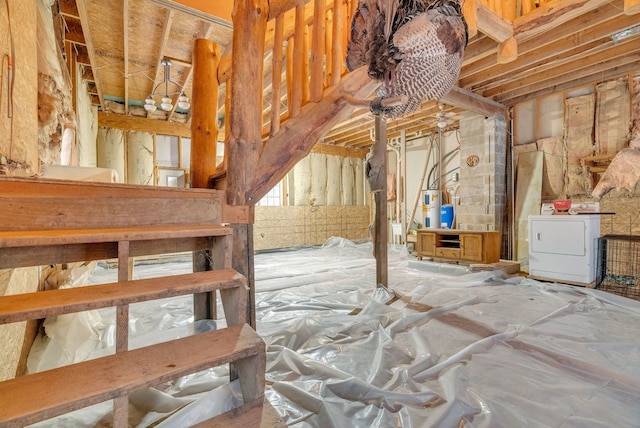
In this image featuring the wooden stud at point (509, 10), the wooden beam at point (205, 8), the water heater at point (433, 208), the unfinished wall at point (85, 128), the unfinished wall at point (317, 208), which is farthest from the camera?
the unfinished wall at point (317, 208)

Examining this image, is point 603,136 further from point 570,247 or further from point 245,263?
point 245,263

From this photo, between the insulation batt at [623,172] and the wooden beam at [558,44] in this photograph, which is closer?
the wooden beam at [558,44]

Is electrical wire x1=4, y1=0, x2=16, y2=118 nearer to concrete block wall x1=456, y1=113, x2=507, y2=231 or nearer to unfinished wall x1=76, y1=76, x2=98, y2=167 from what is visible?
unfinished wall x1=76, y1=76, x2=98, y2=167

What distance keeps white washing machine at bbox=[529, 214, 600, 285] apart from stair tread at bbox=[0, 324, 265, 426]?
4.17 m

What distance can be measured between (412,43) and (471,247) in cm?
413

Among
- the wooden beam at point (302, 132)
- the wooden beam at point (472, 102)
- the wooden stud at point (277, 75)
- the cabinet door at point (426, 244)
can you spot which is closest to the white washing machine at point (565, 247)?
the cabinet door at point (426, 244)

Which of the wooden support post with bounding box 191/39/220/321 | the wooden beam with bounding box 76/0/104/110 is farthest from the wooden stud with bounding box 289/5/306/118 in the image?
the wooden beam with bounding box 76/0/104/110

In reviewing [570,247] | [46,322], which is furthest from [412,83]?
[570,247]

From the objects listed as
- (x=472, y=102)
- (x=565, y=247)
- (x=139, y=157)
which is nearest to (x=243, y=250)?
(x=565, y=247)

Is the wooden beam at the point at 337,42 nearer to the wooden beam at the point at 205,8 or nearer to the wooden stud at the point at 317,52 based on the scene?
the wooden stud at the point at 317,52

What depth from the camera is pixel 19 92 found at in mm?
1562

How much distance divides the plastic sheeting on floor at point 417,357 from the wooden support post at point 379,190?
0.38 meters

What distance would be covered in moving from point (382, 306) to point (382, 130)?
1949 mm

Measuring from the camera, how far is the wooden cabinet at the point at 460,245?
14.2 ft
